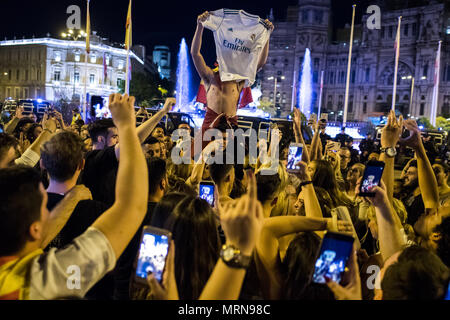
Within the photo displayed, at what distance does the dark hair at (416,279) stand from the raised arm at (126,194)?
3.81 feet

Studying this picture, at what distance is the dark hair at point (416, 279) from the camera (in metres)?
1.70

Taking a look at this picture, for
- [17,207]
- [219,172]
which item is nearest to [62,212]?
[17,207]

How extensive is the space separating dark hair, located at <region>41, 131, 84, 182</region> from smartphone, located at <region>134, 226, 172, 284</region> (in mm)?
1301

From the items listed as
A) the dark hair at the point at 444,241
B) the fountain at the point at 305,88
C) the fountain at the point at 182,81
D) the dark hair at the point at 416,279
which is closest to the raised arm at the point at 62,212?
the dark hair at the point at 416,279

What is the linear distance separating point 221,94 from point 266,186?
11.8 feet

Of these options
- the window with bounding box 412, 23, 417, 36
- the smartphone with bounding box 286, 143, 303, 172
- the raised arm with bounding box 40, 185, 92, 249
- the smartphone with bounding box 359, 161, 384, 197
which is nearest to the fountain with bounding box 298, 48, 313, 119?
the window with bounding box 412, 23, 417, 36

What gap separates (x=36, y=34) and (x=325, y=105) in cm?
5339

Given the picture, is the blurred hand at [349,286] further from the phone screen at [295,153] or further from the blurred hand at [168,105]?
the blurred hand at [168,105]

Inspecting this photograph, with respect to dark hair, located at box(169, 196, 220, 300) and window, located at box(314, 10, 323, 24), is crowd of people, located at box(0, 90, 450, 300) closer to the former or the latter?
dark hair, located at box(169, 196, 220, 300)

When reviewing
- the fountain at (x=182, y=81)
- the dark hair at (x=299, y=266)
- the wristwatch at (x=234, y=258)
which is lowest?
the dark hair at (x=299, y=266)

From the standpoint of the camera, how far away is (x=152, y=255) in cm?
171
